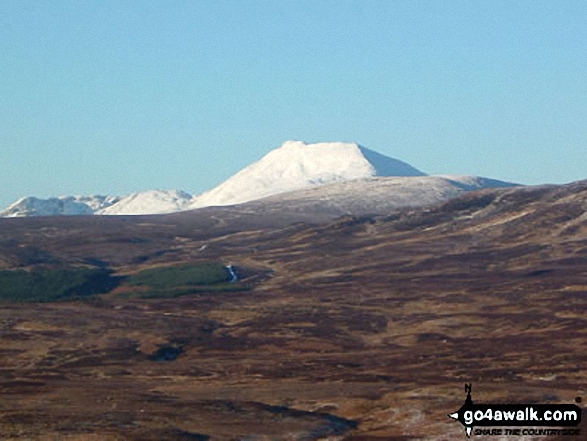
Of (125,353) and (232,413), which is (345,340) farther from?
(232,413)

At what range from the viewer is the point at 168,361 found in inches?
5320

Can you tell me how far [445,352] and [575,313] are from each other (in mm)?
35074

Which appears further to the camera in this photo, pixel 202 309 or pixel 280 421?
pixel 202 309

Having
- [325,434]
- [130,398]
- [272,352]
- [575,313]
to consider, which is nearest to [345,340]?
[272,352]

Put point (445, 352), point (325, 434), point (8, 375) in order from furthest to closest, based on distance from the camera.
A: point (445, 352), point (8, 375), point (325, 434)

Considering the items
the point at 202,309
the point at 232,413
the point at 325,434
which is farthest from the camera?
the point at 202,309

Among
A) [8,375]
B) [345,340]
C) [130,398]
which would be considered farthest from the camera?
[345,340]

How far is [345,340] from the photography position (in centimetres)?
14750

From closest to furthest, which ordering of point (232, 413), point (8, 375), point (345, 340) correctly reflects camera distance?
point (232, 413) < point (8, 375) < point (345, 340)

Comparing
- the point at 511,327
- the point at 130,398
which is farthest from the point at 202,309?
the point at 130,398

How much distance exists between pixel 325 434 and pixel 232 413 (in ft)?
35.6

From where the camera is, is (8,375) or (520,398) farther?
(8,375)

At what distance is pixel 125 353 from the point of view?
137 metres

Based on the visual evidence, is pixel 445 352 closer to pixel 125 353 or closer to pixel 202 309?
pixel 125 353
